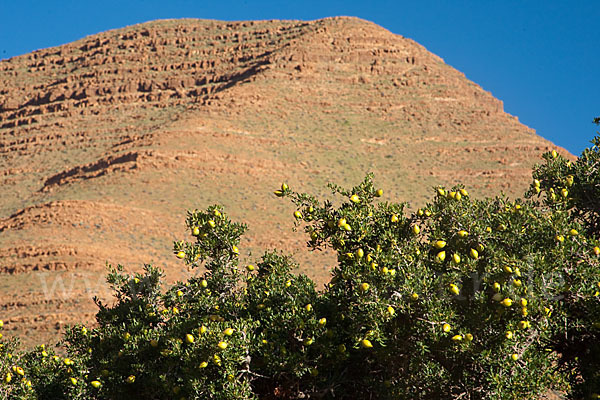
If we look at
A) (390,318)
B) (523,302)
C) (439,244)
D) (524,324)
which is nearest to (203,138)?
(439,244)

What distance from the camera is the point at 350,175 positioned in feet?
188

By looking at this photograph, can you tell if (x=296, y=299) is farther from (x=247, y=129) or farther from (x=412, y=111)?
(x=412, y=111)

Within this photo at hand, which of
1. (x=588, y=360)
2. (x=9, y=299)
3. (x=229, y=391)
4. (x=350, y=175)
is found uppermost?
(x=350, y=175)

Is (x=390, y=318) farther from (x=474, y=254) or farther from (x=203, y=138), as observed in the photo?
(x=203, y=138)

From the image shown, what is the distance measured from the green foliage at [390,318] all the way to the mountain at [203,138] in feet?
70.6

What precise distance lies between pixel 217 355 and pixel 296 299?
175cm

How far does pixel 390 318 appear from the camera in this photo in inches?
332

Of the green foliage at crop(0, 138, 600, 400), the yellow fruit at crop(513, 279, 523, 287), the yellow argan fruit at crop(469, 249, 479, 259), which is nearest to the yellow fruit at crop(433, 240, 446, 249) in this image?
the green foliage at crop(0, 138, 600, 400)

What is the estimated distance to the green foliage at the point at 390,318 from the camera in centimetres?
842

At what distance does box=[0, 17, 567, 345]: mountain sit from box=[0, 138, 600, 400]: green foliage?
70.6ft

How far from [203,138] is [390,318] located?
169 feet

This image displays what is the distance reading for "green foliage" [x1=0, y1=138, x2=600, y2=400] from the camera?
8.42 meters

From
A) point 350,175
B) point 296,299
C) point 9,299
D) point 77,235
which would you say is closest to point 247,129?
point 350,175

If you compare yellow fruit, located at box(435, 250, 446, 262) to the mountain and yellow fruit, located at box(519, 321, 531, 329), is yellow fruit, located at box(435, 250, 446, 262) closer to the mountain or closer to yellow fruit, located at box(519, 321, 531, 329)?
yellow fruit, located at box(519, 321, 531, 329)
